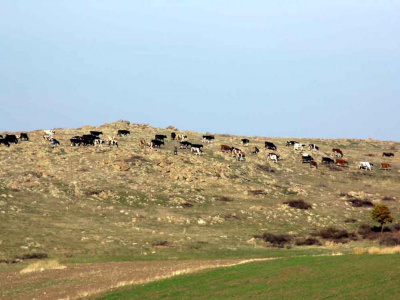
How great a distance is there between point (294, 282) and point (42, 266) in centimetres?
2057

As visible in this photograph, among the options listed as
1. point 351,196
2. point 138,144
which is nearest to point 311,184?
point 351,196

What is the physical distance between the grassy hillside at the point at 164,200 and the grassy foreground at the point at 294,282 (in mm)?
17198

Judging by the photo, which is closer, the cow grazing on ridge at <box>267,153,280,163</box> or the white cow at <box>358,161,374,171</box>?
the cow grazing on ridge at <box>267,153,280,163</box>

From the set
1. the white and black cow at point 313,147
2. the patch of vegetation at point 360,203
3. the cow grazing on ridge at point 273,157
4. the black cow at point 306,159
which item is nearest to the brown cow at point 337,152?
the white and black cow at point 313,147

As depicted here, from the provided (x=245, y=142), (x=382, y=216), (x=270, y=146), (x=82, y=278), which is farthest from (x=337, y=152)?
(x=82, y=278)

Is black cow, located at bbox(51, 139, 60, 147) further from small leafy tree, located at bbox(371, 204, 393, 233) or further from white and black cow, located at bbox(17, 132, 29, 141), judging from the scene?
small leafy tree, located at bbox(371, 204, 393, 233)

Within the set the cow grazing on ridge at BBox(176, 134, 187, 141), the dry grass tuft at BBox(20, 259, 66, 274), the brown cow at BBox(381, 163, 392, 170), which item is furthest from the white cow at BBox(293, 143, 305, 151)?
the dry grass tuft at BBox(20, 259, 66, 274)

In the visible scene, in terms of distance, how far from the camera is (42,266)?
41.8 metres

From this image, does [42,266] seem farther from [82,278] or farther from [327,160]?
[327,160]

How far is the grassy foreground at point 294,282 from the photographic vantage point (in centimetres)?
2458

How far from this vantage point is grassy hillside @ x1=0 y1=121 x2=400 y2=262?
2024 inches

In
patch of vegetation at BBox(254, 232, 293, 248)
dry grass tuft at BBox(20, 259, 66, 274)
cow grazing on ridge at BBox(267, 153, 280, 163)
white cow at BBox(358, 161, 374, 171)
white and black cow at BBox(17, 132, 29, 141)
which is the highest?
white and black cow at BBox(17, 132, 29, 141)

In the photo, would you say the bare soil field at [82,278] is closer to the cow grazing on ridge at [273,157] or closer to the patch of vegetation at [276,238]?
the patch of vegetation at [276,238]

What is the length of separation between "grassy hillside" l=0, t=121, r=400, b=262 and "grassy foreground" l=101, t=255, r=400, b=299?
677 inches
